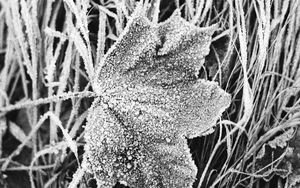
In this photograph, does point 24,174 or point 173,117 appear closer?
point 173,117

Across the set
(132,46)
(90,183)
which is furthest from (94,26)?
(90,183)

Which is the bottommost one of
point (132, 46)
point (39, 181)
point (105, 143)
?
point (39, 181)

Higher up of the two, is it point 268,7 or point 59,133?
point 268,7

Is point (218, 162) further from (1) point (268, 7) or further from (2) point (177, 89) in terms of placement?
(1) point (268, 7)
